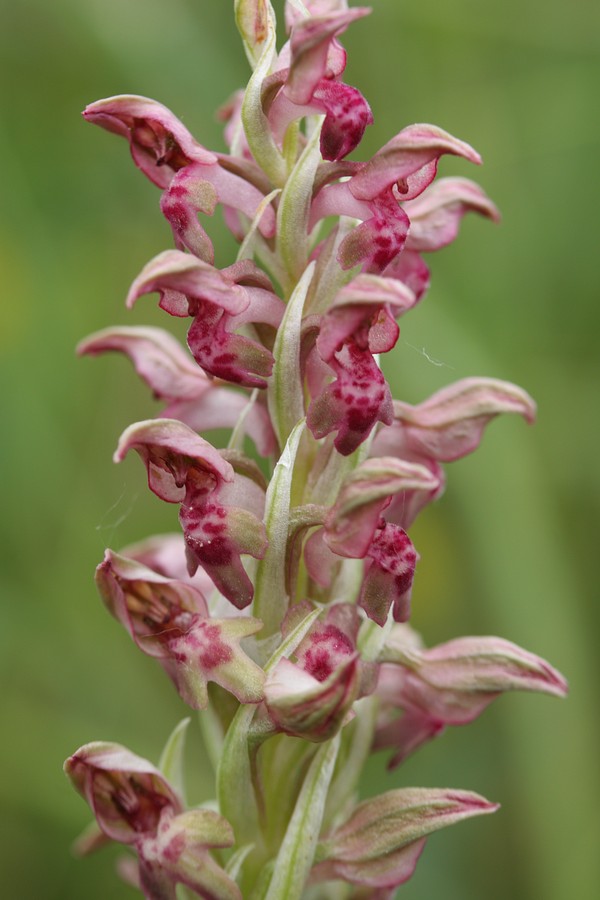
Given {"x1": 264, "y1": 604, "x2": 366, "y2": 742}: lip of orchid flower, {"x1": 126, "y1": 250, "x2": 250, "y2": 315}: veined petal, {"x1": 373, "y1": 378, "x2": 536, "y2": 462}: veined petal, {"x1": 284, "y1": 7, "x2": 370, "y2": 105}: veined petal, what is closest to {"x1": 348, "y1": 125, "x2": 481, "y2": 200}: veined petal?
{"x1": 284, "y1": 7, "x2": 370, "y2": 105}: veined petal

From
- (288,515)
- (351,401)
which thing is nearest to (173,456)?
(288,515)

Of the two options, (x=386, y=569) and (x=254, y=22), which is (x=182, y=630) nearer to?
(x=386, y=569)

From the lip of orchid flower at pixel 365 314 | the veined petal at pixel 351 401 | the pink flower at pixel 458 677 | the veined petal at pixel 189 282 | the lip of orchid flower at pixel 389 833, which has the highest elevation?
the veined petal at pixel 189 282

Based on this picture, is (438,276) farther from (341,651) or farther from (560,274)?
(341,651)

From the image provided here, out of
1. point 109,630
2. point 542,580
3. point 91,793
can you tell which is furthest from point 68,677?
point 91,793

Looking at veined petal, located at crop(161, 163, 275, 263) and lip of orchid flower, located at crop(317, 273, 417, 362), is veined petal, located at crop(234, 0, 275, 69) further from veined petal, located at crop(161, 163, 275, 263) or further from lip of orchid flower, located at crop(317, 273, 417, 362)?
lip of orchid flower, located at crop(317, 273, 417, 362)

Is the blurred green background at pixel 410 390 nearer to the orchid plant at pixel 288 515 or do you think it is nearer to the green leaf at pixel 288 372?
the orchid plant at pixel 288 515

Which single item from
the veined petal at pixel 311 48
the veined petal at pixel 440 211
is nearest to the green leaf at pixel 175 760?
the veined petal at pixel 440 211
